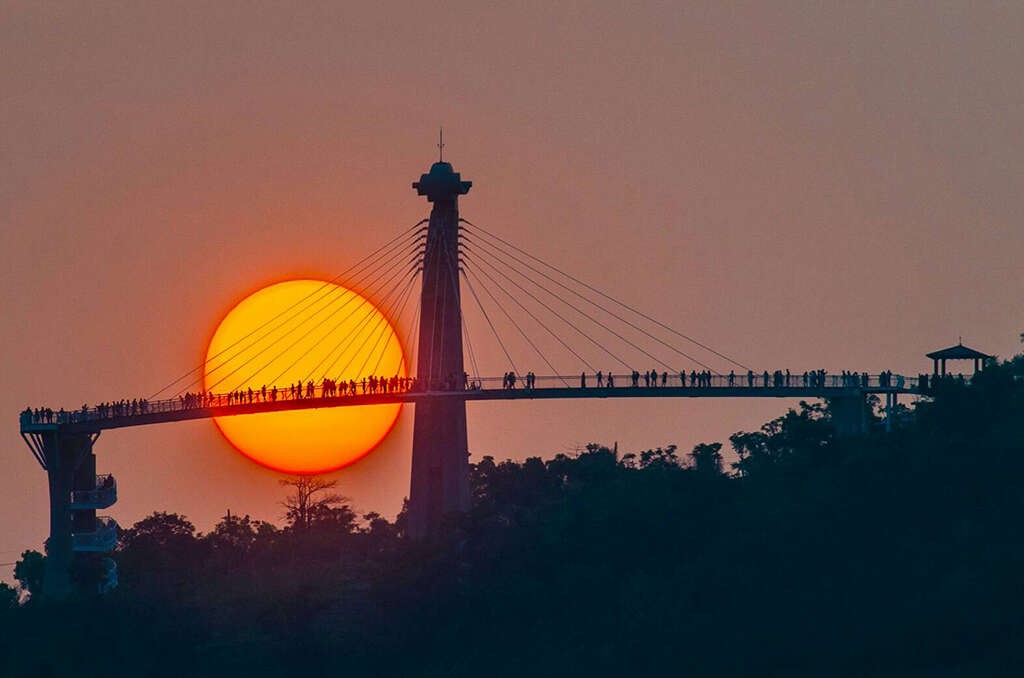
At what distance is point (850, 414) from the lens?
16825 centimetres

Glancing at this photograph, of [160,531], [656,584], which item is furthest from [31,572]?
[656,584]

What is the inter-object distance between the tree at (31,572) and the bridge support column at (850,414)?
4166cm

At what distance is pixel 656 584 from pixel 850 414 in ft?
68.0

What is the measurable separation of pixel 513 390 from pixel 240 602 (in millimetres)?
17711

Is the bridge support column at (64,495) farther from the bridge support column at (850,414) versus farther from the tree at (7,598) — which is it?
the bridge support column at (850,414)

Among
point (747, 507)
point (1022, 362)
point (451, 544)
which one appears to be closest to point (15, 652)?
point (451, 544)

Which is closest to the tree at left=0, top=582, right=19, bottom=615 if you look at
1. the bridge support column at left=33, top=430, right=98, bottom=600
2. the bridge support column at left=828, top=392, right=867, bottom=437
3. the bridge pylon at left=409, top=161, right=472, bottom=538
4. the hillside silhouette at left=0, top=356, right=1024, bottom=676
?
the hillside silhouette at left=0, top=356, right=1024, bottom=676

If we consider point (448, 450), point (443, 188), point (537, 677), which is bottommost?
point (537, 677)

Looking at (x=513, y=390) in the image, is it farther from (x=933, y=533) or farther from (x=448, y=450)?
(x=933, y=533)

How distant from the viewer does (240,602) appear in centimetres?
16088

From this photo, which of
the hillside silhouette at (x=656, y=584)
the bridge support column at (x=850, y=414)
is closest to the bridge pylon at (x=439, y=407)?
the hillside silhouette at (x=656, y=584)

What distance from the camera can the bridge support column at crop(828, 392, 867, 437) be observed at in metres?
168

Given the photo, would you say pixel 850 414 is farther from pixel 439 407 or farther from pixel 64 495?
pixel 64 495

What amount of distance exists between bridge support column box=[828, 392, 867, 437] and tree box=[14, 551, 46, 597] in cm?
4166
